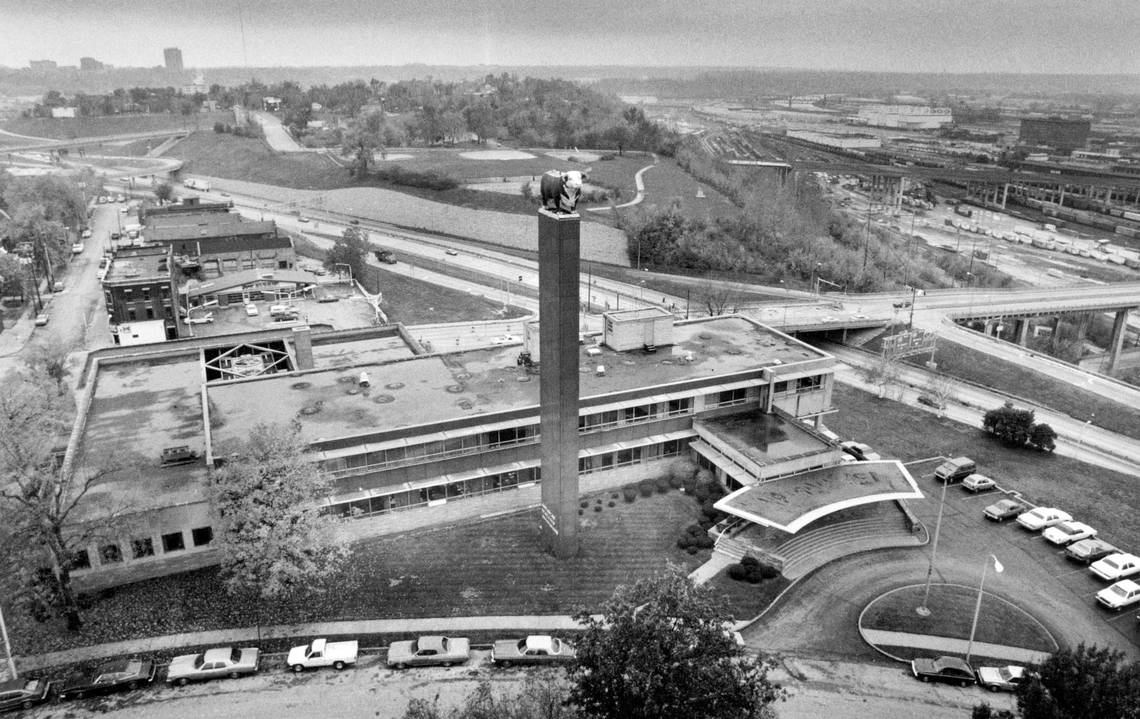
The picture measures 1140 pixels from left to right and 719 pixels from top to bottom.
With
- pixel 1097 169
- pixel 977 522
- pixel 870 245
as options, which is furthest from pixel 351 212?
pixel 1097 169

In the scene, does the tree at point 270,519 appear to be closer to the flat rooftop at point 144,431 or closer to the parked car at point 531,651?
the flat rooftop at point 144,431

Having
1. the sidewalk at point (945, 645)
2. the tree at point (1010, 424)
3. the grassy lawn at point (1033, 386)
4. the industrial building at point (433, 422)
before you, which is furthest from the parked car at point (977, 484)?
the grassy lawn at point (1033, 386)

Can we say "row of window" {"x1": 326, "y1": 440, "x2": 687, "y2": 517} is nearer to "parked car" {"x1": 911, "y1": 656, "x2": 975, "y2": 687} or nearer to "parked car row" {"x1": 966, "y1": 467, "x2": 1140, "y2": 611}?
"parked car" {"x1": 911, "y1": 656, "x2": 975, "y2": 687}

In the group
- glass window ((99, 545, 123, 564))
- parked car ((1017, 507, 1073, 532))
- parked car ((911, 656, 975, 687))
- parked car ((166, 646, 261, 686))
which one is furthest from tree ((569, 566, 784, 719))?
parked car ((1017, 507, 1073, 532))

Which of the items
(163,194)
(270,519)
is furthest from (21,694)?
(163,194)

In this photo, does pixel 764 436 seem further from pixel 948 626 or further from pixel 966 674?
pixel 966 674

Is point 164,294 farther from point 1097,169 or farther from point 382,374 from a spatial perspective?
point 1097,169
